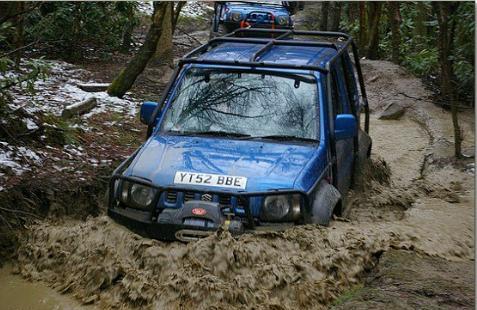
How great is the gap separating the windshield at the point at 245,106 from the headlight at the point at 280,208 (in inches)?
35.6

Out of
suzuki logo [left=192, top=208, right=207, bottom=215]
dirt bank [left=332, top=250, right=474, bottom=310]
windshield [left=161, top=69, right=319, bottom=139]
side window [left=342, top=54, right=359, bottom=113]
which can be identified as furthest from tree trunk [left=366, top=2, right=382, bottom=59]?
suzuki logo [left=192, top=208, right=207, bottom=215]

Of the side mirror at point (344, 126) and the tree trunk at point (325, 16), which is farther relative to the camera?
the tree trunk at point (325, 16)

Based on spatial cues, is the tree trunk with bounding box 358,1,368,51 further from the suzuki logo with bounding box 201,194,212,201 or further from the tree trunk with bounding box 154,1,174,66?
the suzuki logo with bounding box 201,194,212,201

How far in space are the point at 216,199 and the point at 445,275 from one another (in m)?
1.73

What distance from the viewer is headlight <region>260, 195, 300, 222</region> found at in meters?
4.89

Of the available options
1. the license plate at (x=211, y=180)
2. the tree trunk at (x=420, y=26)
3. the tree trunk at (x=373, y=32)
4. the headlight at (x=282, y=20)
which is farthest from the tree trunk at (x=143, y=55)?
the tree trunk at (x=373, y=32)

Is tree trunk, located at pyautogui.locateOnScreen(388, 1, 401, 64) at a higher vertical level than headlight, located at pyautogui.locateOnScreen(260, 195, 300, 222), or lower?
lower

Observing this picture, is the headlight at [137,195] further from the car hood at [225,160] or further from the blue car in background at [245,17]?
the blue car in background at [245,17]

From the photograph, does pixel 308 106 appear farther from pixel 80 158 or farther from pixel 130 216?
pixel 80 158

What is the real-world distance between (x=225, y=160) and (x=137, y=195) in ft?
2.37

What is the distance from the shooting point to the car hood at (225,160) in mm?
5020

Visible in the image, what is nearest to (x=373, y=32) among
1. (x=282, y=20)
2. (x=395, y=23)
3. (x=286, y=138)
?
(x=395, y=23)

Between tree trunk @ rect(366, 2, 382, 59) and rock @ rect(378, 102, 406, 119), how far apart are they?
614cm

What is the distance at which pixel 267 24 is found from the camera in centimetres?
1767
